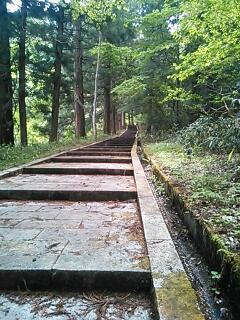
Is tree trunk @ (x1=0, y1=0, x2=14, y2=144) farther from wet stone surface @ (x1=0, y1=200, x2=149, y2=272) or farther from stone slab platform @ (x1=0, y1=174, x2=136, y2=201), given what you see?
wet stone surface @ (x1=0, y1=200, x2=149, y2=272)

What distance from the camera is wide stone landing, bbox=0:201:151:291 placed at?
2189mm

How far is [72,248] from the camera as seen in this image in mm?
2668

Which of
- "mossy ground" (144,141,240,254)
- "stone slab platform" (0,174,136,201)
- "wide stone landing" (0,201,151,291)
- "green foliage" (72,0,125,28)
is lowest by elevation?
"wide stone landing" (0,201,151,291)

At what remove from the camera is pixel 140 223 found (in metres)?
3.48

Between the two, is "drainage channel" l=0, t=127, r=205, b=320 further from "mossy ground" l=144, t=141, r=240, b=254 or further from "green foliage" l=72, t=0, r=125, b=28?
"green foliage" l=72, t=0, r=125, b=28

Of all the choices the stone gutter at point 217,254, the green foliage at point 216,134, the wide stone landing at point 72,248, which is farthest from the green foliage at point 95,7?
the stone gutter at point 217,254

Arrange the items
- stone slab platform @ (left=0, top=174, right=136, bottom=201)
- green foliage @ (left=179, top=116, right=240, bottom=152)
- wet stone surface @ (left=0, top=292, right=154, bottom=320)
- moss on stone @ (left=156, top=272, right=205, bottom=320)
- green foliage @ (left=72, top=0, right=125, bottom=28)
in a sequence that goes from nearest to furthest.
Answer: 1. moss on stone @ (left=156, top=272, right=205, bottom=320)
2. wet stone surface @ (left=0, top=292, right=154, bottom=320)
3. stone slab platform @ (left=0, top=174, right=136, bottom=201)
4. green foliage @ (left=179, top=116, right=240, bottom=152)
5. green foliage @ (left=72, top=0, right=125, bottom=28)

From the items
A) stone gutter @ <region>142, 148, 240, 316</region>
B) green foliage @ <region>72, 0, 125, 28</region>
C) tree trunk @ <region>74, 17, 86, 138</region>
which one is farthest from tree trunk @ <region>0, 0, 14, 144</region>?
stone gutter @ <region>142, 148, 240, 316</region>

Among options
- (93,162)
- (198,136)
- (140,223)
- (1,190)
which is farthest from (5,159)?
(140,223)

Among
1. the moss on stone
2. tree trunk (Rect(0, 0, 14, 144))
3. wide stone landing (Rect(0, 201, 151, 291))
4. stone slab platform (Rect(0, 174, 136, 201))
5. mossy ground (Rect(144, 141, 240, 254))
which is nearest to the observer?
the moss on stone

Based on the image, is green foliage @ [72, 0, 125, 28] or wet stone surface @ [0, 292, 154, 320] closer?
wet stone surface @ [0, 292, 154, 320]

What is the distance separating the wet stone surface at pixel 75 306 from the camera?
6.00ft

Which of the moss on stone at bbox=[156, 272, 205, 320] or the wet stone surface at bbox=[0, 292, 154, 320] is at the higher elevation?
the moss on stone at bbox=[156, 272, 205, 320]

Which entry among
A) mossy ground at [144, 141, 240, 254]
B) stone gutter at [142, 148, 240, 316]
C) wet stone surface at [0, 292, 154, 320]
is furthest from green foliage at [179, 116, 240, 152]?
wet stone surface at [0, 292, 154, 320]
